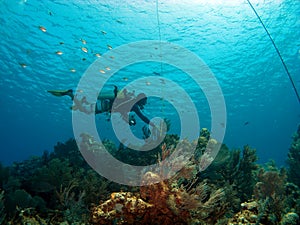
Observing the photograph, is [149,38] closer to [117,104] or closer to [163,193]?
[117,104]

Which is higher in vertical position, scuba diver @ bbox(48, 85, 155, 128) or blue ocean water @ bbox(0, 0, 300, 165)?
blue ocean water @ bbox(0, 0, 300, 165)

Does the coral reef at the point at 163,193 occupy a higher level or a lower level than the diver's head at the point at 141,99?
lower

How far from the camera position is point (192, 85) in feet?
102

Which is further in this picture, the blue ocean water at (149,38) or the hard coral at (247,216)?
the blue ocean water at (149,38)

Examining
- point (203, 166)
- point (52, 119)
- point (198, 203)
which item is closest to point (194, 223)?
point (198, 203)

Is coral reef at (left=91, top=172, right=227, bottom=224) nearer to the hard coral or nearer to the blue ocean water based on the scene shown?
the hard coral

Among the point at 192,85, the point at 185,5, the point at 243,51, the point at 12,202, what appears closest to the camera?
the point at 12,202

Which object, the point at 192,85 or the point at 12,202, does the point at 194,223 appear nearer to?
the point at 12,202

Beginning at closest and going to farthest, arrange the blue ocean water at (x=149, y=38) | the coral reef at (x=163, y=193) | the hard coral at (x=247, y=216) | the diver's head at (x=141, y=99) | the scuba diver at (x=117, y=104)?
the hard coral at (x=247, y=216) → the coral reef at (x=163, y=193) → the scuba diver at (x=117, y=104) → the diver's head at (x=141, y=99) → the blue ocean water at (x=149, y=38)

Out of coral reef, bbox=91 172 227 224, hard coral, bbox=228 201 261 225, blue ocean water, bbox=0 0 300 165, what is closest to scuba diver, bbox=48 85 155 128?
blue ocean water, bbox=0 0 300 165

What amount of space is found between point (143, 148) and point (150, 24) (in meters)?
12.0

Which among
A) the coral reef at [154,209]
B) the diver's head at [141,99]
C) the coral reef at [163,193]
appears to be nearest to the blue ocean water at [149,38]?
the diver's head at [141,99]

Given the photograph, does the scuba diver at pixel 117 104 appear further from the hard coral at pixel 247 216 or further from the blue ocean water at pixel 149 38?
the hard coral at pixel 247 216

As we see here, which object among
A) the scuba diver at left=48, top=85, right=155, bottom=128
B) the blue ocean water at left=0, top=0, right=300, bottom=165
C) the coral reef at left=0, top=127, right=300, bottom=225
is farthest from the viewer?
the blue ocean water at left=0, top=0, right=300, bottom=165
